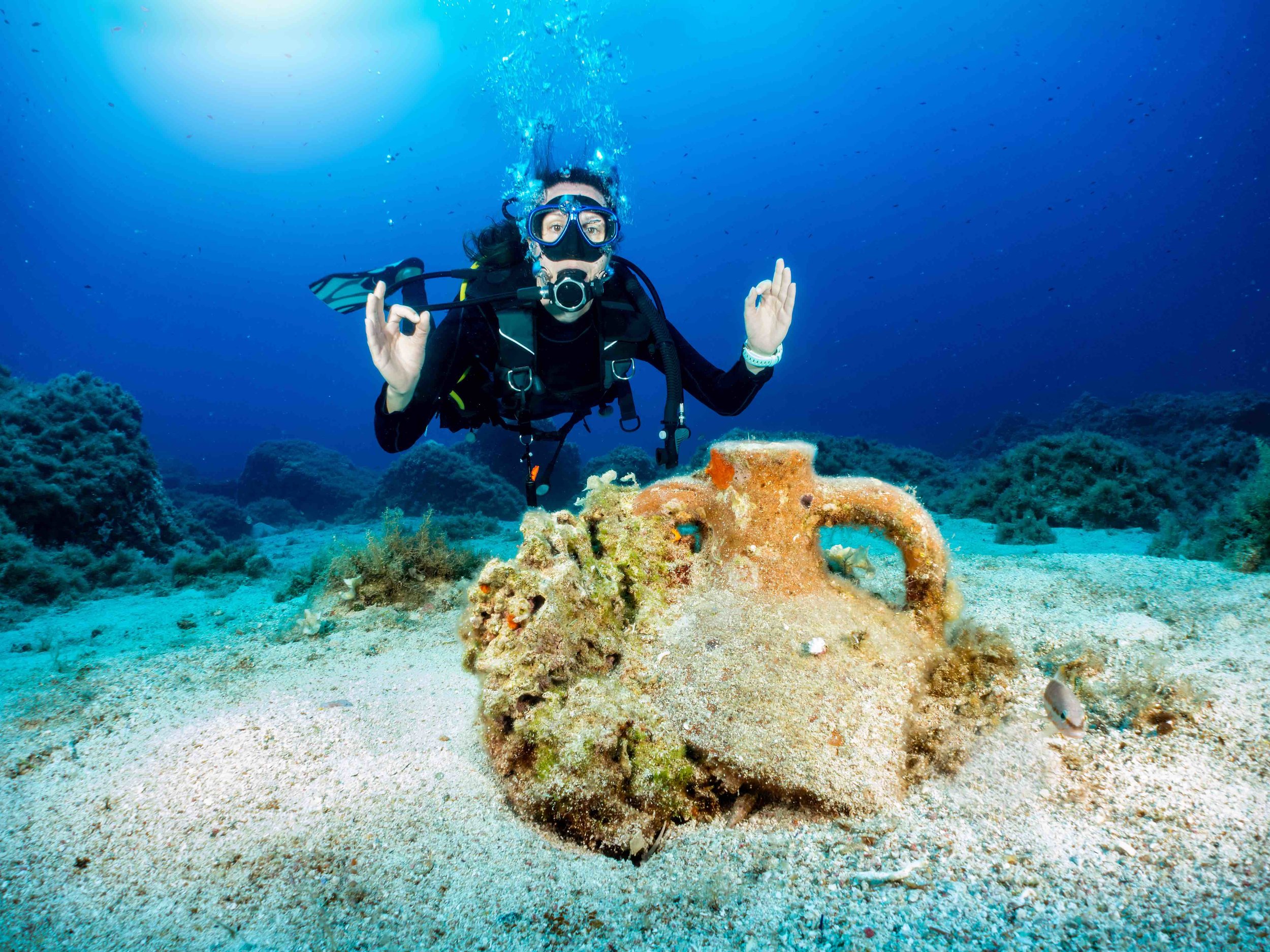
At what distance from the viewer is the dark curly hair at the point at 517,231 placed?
445cm

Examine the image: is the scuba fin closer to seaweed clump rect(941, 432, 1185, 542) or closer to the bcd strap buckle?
the bcd strap buckle

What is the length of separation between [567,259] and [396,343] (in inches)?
65.1

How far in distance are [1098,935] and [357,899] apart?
83.7 inches

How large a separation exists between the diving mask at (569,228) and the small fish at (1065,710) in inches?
162

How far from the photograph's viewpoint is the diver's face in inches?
→ 167

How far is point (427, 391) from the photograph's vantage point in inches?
156

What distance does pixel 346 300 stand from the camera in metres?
4.05

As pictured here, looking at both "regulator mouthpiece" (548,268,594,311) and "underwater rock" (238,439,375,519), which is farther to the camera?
"underwater rock" (238,439,375,519)

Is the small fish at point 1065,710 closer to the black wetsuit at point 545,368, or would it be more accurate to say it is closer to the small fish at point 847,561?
the small fish at point 847,561

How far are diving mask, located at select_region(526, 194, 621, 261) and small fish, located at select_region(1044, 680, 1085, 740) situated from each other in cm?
410

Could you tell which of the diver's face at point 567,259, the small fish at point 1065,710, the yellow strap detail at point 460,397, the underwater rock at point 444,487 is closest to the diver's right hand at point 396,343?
the yellow strap detail at point 460,397

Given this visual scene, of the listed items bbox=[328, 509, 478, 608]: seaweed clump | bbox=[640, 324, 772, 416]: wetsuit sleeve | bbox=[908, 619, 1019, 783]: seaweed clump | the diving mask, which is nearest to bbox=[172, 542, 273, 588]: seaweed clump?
bbox=[328, 509, 478, 608]: seaweed clump

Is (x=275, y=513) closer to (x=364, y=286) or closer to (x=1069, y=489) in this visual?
(x=364, y=286)

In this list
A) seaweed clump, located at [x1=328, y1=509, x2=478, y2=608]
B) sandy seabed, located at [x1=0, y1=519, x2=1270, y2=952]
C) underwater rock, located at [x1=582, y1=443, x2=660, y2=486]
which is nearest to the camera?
sandy seabed, located at [x1=0, y1=519, x2=1270, y2=952]
